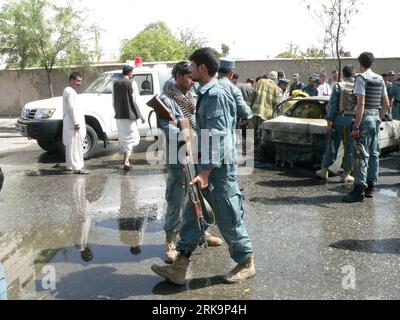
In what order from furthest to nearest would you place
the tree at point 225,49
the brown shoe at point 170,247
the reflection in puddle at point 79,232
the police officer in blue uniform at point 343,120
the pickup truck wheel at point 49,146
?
the tree at point 225,49 < the pickup truck wheel at point 49,146 < the police officer in blue uniform at point 343,120 < the brown shoe at point 170,247 < the reflection in puddle at point 79,232

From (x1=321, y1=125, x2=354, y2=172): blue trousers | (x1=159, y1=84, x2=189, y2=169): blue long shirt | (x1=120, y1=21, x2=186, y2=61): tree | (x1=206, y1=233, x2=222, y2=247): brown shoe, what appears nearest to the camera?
(x1=159, y1=84, x2=189, y2=169): blue long shirt

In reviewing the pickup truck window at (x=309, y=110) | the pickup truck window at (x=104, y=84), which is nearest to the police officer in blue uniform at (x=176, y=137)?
the pickup truck window at (x=309, y=110)

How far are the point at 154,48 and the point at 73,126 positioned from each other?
15909 millimetres

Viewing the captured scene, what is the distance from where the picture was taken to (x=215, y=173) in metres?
3.82

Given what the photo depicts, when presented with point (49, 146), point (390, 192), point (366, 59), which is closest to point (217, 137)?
point (366, 59)

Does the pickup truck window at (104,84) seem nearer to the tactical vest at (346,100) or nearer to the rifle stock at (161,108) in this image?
the tactical vest at (346,100)

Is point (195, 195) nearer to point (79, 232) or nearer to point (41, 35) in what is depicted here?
point (79, 232)

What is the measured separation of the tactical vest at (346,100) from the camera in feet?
22.5

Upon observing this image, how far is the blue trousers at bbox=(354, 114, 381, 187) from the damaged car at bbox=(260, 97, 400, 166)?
4.52ft

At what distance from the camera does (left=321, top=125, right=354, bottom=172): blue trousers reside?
281 inches

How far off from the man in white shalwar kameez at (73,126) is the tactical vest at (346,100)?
4293mm

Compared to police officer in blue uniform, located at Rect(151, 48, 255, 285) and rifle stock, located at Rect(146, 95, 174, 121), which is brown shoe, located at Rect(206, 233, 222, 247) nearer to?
police officer in blue uniform, located at Rect(151, 48, 255, 285)

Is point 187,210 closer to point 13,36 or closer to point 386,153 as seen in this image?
point 386,153

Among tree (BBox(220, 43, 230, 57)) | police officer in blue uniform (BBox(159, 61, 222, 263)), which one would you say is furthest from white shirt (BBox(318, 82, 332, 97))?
tree (BBox(220, 43, 230, 57))
